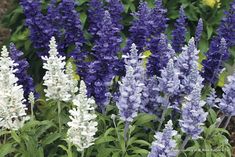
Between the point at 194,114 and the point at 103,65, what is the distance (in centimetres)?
104

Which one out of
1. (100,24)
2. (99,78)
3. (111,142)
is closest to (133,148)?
(111,142)

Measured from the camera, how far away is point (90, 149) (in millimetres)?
4344

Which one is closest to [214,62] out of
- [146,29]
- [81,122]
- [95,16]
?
[146,29]

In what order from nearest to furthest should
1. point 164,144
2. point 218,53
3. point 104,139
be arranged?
point 164,144 < point 104,139 < point 218,53

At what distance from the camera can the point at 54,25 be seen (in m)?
5.28

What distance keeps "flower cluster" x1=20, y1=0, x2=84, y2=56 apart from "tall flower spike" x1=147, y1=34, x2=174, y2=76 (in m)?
0.74

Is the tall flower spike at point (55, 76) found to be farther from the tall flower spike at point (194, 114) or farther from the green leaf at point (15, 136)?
the tall flower spike at point (194, 114)

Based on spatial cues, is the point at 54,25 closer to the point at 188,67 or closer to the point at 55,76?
the point at 55,76

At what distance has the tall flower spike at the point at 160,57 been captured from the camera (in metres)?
4.52

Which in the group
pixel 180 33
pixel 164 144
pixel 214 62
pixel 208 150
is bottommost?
pixel 208 150

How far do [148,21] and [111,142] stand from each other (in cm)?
128

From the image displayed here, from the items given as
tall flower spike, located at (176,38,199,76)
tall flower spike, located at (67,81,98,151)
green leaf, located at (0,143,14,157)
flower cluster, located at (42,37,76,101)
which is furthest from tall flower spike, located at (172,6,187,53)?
green leaf, located at (0,143,14,157)

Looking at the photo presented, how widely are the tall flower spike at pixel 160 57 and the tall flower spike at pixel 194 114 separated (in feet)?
2.44

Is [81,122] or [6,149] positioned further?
[6,149]
